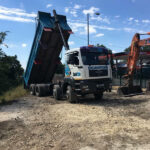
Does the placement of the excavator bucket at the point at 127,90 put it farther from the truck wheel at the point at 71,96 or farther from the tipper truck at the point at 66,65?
the truck wheel at the point at 71,96

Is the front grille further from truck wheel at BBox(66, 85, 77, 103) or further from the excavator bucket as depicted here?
the excavator bucket

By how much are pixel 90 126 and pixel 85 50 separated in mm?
4381

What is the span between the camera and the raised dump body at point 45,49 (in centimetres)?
1099

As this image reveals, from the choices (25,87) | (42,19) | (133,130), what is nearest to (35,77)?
(25,87)

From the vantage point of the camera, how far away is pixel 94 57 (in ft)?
30.2

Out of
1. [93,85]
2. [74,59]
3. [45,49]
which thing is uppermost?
[45,49]

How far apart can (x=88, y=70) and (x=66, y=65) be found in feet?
5.09

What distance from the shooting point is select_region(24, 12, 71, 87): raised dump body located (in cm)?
1099

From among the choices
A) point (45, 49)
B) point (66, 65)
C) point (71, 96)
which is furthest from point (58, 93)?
point (45, 49)

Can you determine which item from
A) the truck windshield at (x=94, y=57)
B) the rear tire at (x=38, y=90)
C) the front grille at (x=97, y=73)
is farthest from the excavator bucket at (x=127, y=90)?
the rear tire at (x=38, y=90)

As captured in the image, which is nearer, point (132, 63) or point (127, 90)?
point (132, 63)

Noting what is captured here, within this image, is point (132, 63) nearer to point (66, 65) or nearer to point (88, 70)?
point (88, 70)

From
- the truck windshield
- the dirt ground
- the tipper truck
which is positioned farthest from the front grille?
the dirt ground

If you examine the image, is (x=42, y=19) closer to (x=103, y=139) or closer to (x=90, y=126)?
(x=90, y=126)
